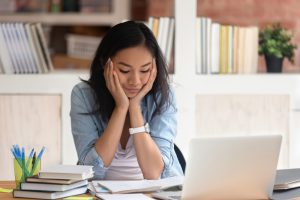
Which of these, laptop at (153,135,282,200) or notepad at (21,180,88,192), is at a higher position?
laptop at (153,135,282,200)

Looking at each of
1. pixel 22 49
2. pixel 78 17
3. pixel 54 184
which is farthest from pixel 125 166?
pixel 78 17

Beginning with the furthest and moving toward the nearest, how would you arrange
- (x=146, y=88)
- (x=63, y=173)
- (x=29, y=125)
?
(x=29, y=125)
(x=146, y=88)
(x=63, y=173)

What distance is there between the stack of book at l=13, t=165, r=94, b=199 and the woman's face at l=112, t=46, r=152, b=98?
511 millimetres

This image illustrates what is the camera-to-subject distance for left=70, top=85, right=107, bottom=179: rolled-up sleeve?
8.63ft

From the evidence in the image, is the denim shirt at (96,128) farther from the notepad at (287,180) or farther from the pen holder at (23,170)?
the notepad at (287,180)

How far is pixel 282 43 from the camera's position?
4.14 m

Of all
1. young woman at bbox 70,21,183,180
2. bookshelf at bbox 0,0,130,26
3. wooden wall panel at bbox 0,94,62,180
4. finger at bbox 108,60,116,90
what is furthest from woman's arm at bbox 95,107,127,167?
bookshelf at bbox 0,0,130,26

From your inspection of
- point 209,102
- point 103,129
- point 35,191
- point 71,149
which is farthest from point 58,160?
point 35,191

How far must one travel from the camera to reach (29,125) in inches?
153

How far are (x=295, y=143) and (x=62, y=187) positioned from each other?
7.06 ft

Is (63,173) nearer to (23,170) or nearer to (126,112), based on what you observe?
(23,170)

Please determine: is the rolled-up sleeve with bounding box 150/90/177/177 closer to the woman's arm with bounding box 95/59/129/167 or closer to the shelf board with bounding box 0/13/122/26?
the woman's arm with bounding box 95/59/129/167

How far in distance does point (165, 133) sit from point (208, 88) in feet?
4.17

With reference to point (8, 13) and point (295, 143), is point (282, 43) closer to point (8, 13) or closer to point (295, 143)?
point (295, 143)
